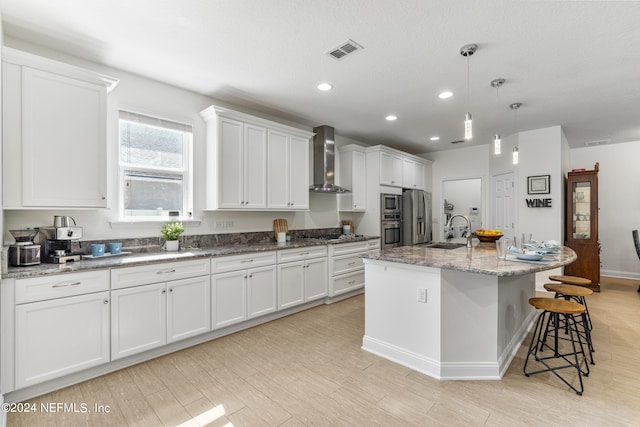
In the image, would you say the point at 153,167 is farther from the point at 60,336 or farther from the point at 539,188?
the point at 539,188

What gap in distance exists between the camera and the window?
311 cm

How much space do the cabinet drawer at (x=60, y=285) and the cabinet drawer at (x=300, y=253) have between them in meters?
1.82

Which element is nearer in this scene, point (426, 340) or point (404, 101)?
point (426, 340)

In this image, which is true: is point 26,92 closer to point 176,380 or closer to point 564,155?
point 176,380

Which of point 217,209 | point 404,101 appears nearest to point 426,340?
point 217,209

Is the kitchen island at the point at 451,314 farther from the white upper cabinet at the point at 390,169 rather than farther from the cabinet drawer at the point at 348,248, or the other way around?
the white upper cabinet at the point at 390,169

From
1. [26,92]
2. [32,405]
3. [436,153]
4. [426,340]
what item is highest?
[436,153]

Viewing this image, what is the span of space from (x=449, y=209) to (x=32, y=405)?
8508 mm

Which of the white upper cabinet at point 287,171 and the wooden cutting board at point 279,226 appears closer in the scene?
the white upper cabinet at point 287,171

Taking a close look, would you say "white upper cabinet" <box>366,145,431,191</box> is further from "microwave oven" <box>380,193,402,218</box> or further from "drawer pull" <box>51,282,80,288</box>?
"drawer pull" <box>51,282,80,288</box>

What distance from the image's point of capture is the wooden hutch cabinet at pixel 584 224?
16.6ft

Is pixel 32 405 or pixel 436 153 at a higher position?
pixel 436 153

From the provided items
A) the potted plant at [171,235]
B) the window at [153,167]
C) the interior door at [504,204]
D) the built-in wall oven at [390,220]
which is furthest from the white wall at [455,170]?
the potted plant at [171,235]

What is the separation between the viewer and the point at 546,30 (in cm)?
231
